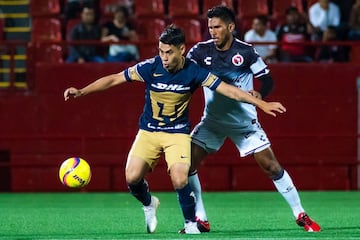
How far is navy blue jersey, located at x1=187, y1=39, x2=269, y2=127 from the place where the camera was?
10.9 metres

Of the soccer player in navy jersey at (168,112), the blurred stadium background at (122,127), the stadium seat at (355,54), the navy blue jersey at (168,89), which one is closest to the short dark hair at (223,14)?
the soccer player in navy jersey at (168,112)

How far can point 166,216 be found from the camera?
522 inches

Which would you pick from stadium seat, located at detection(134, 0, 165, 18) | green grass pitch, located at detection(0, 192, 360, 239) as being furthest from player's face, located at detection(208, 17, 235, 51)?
stadium seat, located at detection(134, 0, 165, 18)

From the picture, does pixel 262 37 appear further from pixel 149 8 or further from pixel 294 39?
pixel 149 8

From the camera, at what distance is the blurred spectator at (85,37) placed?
1792 cm

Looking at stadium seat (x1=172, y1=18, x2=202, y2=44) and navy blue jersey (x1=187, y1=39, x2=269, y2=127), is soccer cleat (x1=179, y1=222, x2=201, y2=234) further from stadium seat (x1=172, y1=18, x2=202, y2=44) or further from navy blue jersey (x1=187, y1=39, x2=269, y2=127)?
stadium seat (x1=172, y1=18, x2=202, y2=44)

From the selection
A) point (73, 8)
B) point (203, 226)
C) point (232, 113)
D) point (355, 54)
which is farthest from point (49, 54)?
point (203, 226)

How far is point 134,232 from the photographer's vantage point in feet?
35.6

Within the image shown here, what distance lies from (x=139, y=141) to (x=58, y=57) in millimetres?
7548

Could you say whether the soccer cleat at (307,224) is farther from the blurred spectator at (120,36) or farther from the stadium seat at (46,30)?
the stadium seat at (46,30)

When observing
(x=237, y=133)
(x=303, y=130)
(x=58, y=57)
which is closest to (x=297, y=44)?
(x=303, y=130)

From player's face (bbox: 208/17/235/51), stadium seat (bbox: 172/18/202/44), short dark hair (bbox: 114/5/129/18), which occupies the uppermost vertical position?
player's face (bbox: 208/17/235/51)

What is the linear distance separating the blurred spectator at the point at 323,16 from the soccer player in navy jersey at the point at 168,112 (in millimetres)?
8265

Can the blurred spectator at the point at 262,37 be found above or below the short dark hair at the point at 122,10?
below
